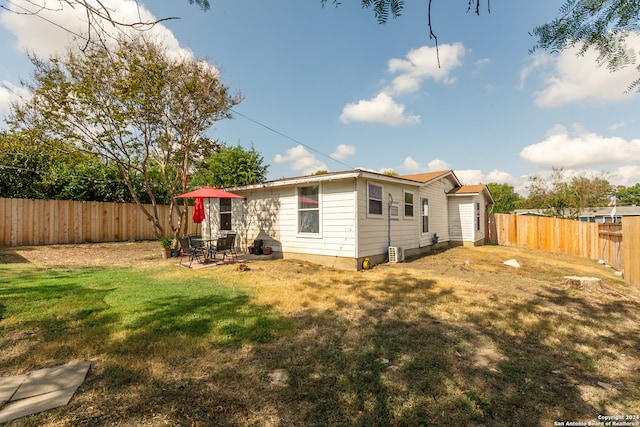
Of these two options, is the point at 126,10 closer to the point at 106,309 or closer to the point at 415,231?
the point at 106,309

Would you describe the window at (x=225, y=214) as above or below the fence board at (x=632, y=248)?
above

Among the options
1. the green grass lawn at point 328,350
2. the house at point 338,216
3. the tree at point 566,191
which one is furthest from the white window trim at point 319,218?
the tree at point 566,191

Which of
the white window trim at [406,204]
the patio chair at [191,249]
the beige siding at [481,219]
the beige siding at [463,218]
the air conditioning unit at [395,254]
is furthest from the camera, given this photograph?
the beige siding at [481,219]

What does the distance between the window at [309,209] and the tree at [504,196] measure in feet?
162

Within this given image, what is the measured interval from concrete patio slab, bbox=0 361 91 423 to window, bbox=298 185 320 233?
7.16 metres

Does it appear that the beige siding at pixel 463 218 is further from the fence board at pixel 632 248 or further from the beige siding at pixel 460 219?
the fence board at pixel 632 248

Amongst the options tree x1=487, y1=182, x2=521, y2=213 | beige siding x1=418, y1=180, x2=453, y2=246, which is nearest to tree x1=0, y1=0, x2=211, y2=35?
beige siding x1=418, y1=180, x2=453, y2=246

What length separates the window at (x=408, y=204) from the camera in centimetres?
1124

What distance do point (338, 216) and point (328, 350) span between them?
5.75 meters

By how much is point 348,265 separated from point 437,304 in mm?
3710

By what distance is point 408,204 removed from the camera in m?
11.4

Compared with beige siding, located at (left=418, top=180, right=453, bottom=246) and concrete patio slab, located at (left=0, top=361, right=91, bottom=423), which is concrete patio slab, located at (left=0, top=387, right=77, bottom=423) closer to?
concrete patio slab, located at (left=0, top=361, right=91, bottom=423)

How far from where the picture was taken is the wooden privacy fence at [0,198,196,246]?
40.6ft

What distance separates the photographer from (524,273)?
840 cm
